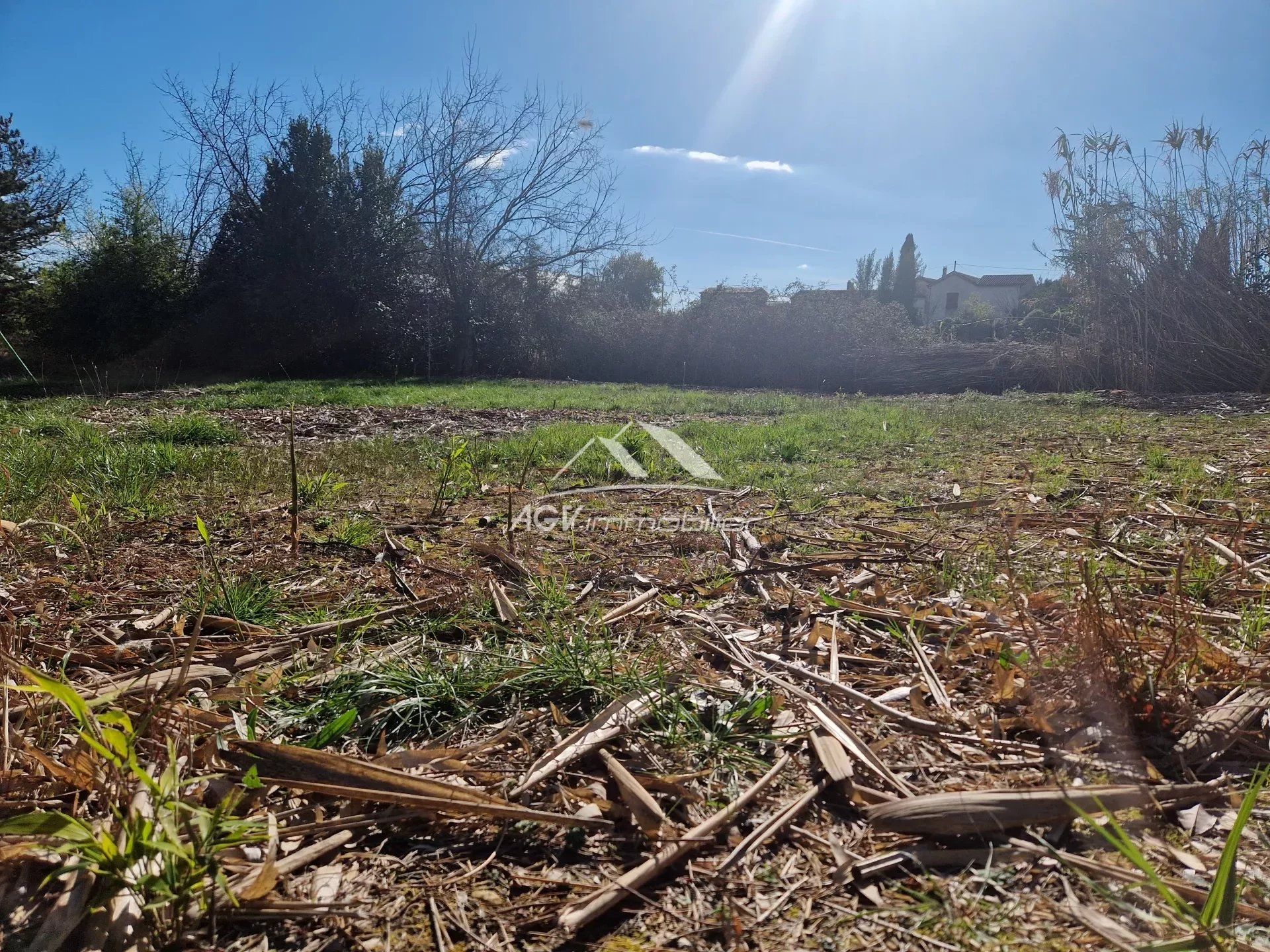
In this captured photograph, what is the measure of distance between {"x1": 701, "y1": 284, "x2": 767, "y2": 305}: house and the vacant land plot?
1702 centimetres

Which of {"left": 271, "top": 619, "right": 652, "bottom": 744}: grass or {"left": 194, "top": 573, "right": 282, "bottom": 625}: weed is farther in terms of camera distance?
{"left": 194, "top": 573, "right": 282, "bottom": 625}: weed

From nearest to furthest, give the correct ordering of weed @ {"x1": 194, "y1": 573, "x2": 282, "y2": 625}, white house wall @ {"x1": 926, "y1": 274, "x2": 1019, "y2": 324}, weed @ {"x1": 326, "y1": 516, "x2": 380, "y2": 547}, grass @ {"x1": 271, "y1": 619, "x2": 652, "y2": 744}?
1. grass @ {"x1": 271, "y1": 619, "x2": 652, "y2": 744}
2. weed @ {"x1": 194, "y1": 573, "x2": 282, "y2": 625}
3. weed @ {"x1": 326, "y1": 516, "x2": 380, "y2": 547}
4. white house wall @ {"x1": 926, "y1": 274, "x2": 1019, "y2": 324}

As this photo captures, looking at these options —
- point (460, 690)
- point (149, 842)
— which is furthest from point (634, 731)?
point (149, 842)

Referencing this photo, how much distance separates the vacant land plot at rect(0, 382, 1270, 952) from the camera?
2.99ft

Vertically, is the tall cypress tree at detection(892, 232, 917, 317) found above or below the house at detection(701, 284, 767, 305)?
above

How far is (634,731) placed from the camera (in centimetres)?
134

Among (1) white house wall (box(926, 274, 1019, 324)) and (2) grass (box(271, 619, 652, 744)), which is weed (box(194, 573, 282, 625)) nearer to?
(2) grass (box(271, 619, 652, 744))

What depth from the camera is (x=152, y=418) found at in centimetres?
650

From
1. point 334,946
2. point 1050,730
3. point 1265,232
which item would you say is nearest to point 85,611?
point 334,946

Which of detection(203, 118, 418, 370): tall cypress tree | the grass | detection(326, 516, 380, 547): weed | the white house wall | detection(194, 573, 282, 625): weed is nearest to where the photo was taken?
the grass

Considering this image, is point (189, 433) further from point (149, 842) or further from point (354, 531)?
point (149, 842)

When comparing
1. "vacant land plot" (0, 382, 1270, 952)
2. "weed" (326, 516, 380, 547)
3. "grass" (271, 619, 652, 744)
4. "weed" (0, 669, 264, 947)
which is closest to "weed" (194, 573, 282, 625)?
"vacant land plot" (0, 382, 1270, 952)

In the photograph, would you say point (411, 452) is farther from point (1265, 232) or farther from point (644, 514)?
point (1265, 232)

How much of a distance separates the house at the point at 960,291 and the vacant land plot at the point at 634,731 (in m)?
50.4
